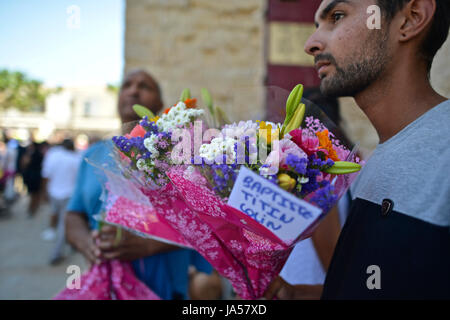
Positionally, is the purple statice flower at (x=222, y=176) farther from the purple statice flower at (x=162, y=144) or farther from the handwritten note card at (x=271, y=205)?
the purple statice flower at (x=162, y=144)

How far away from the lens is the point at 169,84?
418 cm

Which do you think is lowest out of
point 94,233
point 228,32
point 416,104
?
point 94,233

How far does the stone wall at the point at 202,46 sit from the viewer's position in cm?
416

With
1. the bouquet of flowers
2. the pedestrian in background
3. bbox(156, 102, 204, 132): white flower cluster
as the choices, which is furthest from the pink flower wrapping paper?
the pedestrian in background

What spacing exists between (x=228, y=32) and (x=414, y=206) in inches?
149

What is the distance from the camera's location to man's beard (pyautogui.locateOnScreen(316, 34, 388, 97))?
115 centimetres

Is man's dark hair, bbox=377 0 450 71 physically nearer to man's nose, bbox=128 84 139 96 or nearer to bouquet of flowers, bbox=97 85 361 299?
bouquet of flowers, bbox=97 85 361 299

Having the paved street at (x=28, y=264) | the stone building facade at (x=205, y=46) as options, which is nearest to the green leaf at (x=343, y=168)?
the stone building facade at (x=205, y=46)

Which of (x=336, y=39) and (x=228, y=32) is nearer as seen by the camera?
(x=336, y=39)

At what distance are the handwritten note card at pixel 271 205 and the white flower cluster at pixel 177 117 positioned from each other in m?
0.35

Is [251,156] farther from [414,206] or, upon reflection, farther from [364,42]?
[364,42]

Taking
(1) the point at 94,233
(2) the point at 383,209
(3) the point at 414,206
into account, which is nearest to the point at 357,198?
(2) the point at 383,209

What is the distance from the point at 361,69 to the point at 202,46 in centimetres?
338
